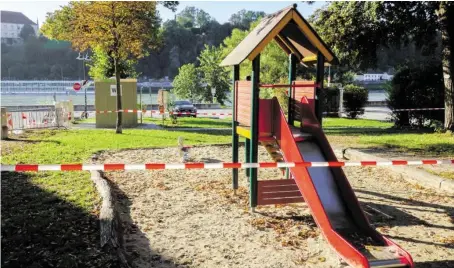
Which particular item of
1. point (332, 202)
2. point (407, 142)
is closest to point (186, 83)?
point (407, 142)

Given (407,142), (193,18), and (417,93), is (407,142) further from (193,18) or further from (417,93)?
(193,18)

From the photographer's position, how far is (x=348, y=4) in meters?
19.0

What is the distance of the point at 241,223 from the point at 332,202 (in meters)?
1.45

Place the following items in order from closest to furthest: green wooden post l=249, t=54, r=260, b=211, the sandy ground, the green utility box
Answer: the sandy ground < green wooden post l=249, t=54, r=260, b=211 < the green utility box

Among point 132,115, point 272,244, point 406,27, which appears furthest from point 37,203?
point 406,27

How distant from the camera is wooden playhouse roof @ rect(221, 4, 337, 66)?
6340 millimetres

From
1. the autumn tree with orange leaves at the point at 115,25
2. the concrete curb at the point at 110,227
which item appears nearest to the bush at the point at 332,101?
the autumn tree with orange leaves at the point at 115,25

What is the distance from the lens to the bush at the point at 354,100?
92.6 feet

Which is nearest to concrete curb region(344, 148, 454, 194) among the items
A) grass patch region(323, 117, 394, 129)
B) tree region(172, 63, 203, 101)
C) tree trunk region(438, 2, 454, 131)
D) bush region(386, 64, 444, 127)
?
tree trunk region(438, 2, 454, 131)

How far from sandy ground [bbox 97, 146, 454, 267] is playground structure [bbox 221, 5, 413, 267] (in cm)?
36

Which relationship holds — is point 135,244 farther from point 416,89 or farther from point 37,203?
point 416,89

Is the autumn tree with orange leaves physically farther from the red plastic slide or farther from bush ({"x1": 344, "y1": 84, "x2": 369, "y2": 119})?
bush ({"x1": 344, "y1": 84, "x2": 369, "y2": 119})

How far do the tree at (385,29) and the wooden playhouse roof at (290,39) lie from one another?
39.4ft

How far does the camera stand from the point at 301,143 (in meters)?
6.72
